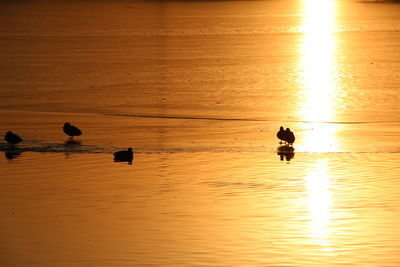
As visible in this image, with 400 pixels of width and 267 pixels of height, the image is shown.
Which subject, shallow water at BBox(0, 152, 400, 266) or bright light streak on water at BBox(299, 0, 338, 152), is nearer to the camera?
shallow water at BBox(0, 152, 400, 266)

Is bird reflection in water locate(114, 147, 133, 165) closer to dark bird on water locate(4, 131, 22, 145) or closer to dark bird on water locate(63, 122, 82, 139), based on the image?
dark bird on water locate(63, 122, 82, 139)

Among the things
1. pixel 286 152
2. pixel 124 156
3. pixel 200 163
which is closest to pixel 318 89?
pixel 286 152

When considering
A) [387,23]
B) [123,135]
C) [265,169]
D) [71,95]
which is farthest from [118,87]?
[387,23]

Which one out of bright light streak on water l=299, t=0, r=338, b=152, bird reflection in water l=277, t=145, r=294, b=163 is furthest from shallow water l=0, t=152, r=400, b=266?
bright light streak on water l=299, t=0, r=338, b=152

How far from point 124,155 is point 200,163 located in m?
1.37

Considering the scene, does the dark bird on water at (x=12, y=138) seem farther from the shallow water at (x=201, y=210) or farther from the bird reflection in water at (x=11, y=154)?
the shallow water at (x=201, y=210)

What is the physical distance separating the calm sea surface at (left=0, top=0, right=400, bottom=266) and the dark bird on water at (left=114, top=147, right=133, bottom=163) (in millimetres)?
161

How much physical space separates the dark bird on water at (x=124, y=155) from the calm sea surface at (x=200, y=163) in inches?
6.3

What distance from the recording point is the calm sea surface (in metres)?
13.3

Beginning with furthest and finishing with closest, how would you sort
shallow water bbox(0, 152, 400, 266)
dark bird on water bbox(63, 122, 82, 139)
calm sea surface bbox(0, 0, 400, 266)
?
dark bird on water bbox(63, 122, 82, 139), calm sea surface bbox(0, 0, 400, 266), shallow water bbox(0, 152, 400, 266)

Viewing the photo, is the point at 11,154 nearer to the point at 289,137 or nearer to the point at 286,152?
A: the point at 286,152

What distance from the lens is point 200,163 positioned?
748 inches

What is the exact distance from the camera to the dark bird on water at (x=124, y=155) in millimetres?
19141

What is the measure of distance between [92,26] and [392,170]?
181ft
